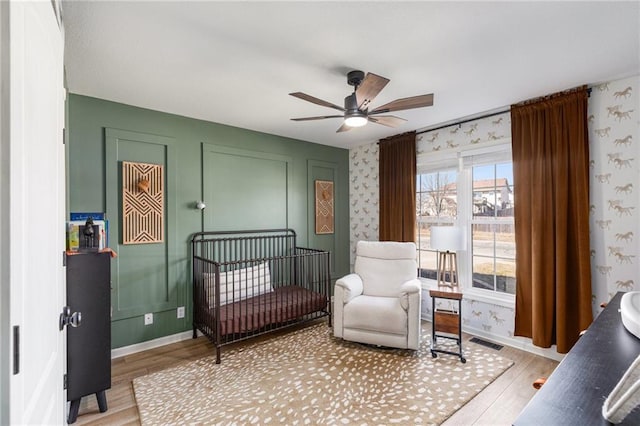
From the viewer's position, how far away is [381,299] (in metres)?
3.19

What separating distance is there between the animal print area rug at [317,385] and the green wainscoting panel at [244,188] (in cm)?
150

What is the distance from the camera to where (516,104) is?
303cm

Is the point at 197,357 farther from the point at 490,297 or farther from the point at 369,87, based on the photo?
the point at 490,297

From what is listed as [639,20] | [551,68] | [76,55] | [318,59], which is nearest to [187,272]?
[76,55]

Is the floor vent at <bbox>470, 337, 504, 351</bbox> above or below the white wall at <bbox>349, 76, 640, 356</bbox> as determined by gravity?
below

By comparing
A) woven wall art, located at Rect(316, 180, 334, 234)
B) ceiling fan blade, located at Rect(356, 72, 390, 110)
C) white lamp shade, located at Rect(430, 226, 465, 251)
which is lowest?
white lamp shade, located at Rect(430, 226, 465, 251)

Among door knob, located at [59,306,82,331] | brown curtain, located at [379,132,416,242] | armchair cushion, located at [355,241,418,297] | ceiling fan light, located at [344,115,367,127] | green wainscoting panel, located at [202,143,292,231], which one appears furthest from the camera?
brown curtain, located at [379,132,416,242]

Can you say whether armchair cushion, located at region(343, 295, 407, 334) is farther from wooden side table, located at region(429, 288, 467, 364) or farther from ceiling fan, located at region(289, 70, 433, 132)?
ceiling fan, located at region(289, 70, 433, 132)

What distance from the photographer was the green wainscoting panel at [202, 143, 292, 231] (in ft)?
11.7

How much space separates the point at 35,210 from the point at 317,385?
219 centimetres

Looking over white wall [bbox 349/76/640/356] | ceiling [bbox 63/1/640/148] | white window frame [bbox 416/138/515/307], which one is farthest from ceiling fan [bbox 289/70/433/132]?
white wall [bbox 349/76/640/356]

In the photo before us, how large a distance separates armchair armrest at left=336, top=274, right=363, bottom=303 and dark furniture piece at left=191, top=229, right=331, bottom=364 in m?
0.40

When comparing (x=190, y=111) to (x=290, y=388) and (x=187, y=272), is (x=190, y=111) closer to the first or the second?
(x=187, y=272)

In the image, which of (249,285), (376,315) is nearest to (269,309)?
(249,285)
